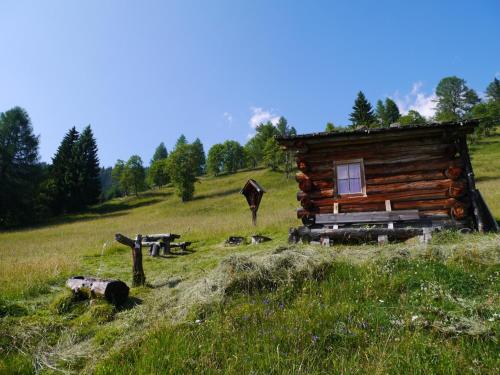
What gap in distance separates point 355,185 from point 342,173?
648mm

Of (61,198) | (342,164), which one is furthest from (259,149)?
(342,164)

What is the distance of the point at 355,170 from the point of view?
12.4 metres

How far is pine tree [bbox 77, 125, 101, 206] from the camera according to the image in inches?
2256

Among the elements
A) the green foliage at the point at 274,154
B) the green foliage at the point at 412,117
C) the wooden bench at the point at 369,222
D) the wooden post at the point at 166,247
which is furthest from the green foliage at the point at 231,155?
the wooden bench at the point at 369,222

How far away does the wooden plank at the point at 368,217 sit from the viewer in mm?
11344

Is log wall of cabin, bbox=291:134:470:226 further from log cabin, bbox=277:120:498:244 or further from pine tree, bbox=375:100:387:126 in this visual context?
pine tree, bbox=375:100:387:126

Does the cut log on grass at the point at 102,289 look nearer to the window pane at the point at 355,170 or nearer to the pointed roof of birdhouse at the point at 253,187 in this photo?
the window pane at the point at 355,170

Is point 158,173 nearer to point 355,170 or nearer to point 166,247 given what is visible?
point 166,247

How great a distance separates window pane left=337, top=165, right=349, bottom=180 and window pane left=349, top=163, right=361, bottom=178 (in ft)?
0.59

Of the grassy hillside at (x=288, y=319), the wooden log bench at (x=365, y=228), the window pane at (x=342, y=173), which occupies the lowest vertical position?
the grassy hillside at (x=288, y=319)

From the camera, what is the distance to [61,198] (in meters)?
54.1

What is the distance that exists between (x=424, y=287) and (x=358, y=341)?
188 centimetres

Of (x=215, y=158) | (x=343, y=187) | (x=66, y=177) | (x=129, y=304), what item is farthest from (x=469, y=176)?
(x=215, y=158)

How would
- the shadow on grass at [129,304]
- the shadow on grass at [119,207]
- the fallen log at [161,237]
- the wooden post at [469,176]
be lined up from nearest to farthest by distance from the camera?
→ the shadow on grass at [129,304] < the wooden post at [469,176] < the fallen log at [161,237] < the shadow on grass at [119,207]
